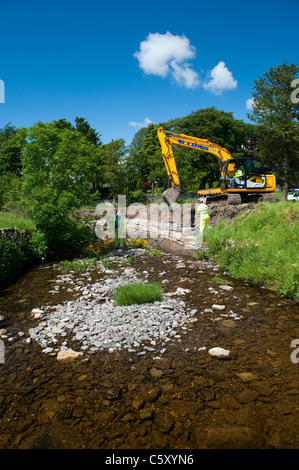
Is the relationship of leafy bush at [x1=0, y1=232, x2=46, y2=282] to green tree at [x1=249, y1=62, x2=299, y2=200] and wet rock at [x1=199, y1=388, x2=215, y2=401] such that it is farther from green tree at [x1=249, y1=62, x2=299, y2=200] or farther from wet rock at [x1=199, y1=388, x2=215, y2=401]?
green tree at [x1=249, y1=62, x2=299, y2=200]

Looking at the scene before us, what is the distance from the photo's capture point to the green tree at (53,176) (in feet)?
30.0

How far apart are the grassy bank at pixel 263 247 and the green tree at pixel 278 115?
11714mm

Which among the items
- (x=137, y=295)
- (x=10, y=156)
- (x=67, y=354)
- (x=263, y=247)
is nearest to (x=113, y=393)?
(x=67, y=354)

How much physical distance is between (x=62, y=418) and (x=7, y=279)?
5843 mm

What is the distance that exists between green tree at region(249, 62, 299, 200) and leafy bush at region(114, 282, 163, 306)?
17.2m

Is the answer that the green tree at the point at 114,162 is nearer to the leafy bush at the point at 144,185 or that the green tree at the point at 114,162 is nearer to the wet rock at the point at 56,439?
the leafy bush at the point at 144,185

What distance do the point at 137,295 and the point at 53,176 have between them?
5.59m

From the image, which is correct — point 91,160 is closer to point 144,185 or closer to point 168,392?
point 168,392

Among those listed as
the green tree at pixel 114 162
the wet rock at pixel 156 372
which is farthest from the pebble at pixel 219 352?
the green tree at pixel 114 162

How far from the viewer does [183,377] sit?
356 cm

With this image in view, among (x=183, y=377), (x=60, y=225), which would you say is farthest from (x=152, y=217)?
(x=183, y=377)

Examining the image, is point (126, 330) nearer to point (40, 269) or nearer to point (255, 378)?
point (255, 378)

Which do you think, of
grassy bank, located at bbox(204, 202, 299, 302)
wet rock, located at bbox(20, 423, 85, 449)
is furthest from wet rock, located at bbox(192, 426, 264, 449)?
grassy bank, located at bbox(204, 202, 299, 302)

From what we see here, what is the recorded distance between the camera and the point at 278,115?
20.4 m
